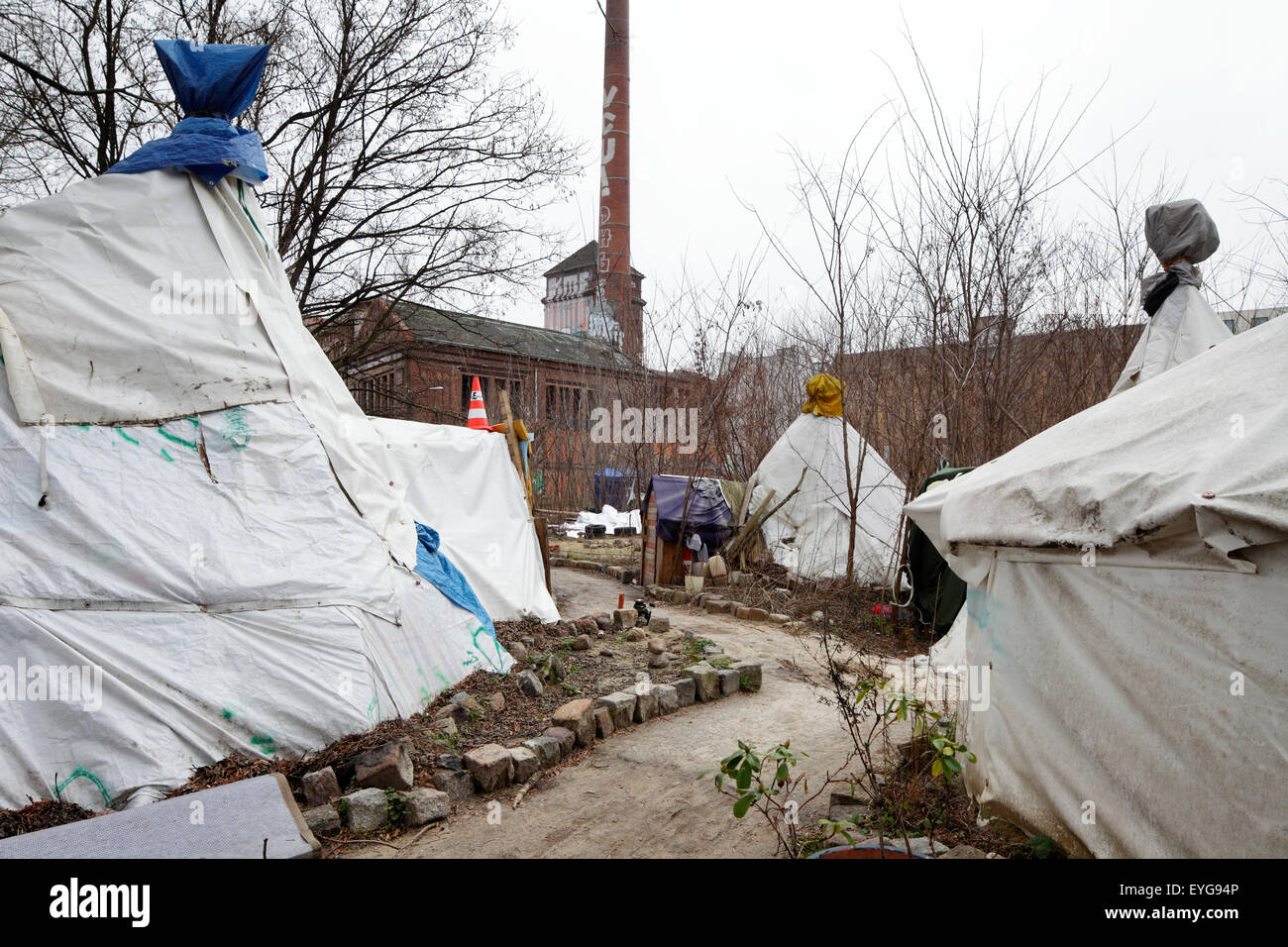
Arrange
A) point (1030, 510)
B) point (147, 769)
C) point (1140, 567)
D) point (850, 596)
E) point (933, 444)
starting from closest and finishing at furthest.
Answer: point (1140, 567) < point (1030, 510) < point (147, 769) < point (933, 444) < point (850, 596)

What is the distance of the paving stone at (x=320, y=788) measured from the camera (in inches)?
131

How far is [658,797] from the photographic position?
3.77 metres

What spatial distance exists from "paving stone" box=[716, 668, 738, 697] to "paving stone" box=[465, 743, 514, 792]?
2094mm

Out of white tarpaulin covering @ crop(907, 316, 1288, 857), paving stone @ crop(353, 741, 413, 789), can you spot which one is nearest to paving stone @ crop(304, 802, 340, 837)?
paving stone @ crop(353, 741, 413, 789)

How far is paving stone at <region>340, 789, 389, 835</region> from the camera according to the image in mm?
3221

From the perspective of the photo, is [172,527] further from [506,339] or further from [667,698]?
[506,339]

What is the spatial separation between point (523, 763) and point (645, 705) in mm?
1241

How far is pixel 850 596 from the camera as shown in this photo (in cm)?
821

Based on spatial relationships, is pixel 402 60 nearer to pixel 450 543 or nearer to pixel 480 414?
pixel 480 414

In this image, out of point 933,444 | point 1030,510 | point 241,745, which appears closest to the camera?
point 1030,510

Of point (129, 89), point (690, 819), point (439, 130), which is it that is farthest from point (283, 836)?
point (439, 130)

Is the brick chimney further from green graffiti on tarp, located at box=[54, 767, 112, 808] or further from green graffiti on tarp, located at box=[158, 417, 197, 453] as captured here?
green graffiti on tarp, located at box=[54, 767, 112, 808]
